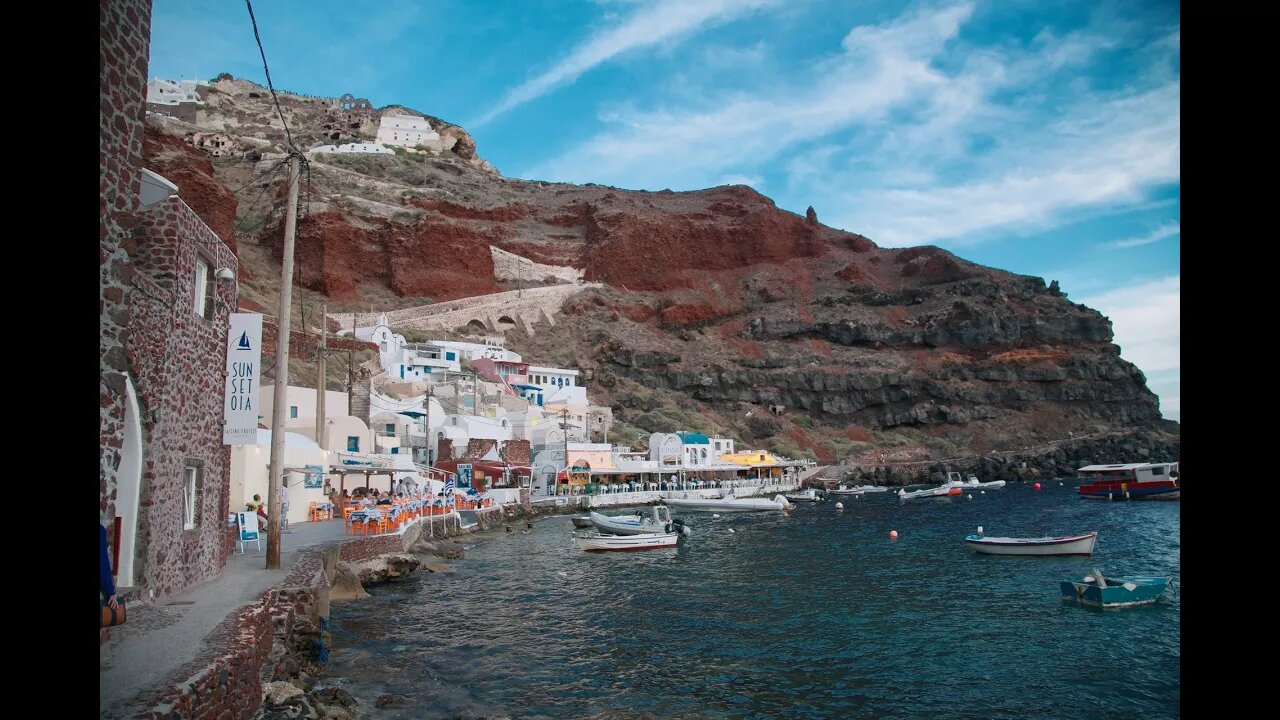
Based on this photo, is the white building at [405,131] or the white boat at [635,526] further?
the white building at [405,131]

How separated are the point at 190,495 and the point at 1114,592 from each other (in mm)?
19817

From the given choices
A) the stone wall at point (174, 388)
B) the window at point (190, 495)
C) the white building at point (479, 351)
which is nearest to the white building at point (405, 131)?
the white building at point (479, 351)

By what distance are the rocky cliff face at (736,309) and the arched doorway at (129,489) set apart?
59.4 m

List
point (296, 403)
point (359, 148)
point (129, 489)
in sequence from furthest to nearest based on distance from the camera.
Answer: point (359, 148) → point (296, 403) → point (129, 489)

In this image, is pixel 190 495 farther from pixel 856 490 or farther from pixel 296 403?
pixel 856 490

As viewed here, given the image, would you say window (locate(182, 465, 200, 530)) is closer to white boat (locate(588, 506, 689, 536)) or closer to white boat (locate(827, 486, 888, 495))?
white boat (locate(588, 506, 689, 536))

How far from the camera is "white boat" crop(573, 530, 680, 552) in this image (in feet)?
101

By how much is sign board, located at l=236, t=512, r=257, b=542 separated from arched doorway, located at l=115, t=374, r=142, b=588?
8.45 metres

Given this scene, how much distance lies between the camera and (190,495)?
12.5 m

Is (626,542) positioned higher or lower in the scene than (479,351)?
lower

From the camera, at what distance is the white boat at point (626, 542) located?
30.8 meters

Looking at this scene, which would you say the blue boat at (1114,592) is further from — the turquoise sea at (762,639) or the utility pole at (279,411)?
the utility pole at (279,411)

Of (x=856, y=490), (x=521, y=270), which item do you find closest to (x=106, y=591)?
(x=856, y=490)
